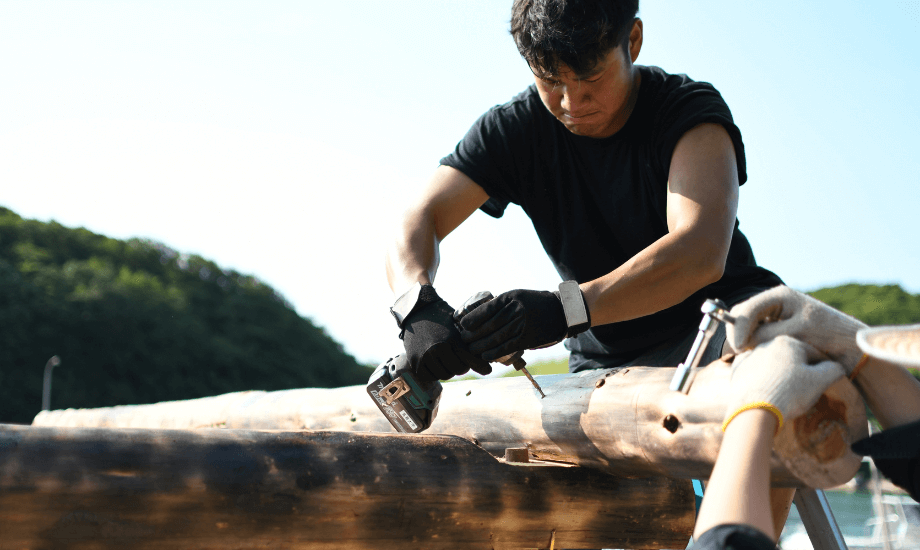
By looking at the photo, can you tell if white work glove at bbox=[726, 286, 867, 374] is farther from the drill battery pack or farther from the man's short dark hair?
the man's short dark hair

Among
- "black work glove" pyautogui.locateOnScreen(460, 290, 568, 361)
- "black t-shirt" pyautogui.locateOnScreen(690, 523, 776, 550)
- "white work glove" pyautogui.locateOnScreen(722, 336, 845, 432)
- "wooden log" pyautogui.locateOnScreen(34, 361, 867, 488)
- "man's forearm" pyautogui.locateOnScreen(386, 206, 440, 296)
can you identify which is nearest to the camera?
"black t-shirt" pyautogui.locateOnScreen(690, 523, 776, 550)

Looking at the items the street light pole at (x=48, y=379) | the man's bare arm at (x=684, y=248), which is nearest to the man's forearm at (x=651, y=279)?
the man's bare arm at (x=684, y=248)

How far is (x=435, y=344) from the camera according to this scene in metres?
1.65

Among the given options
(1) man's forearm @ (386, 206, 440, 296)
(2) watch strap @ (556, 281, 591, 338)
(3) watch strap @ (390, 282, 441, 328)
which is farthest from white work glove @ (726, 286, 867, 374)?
(1) man's forearm @ (386, 206, 440, 296)

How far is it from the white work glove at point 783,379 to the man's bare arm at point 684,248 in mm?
591

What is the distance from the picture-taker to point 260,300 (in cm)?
4169

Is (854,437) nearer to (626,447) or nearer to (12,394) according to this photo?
(626,447)

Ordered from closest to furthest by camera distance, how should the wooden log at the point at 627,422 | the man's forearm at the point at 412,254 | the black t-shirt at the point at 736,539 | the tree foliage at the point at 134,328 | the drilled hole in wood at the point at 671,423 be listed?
the black t-shirt at the point at 736,539
the wooden log at the point at 627,422
the drilled hole in wood at the point at 671,423
the man's forearm at the point at 412,254
the tree foliage at the point at 134,328

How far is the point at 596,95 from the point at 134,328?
35.1 metres

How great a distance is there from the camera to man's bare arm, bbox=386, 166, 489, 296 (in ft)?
7.06

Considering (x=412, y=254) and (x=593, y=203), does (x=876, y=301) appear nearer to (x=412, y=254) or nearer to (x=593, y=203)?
(x=593, y=203)

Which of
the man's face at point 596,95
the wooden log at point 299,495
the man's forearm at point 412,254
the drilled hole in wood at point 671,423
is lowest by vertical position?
the wooden log at point 299,495

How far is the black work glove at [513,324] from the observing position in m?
1.61

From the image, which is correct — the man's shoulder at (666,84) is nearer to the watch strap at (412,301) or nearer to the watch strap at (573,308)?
the watch strap at (573,308)
